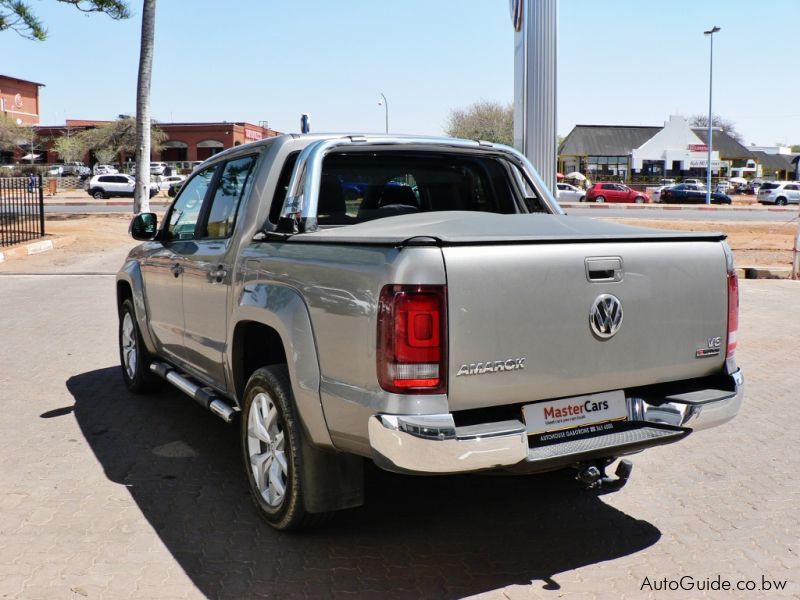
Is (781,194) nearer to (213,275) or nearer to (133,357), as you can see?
(133,357)

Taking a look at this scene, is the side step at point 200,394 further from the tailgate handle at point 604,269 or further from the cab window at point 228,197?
the tailgate handle at point 604,269

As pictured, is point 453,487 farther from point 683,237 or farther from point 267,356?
point 683,237

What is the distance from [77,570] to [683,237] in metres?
3.09

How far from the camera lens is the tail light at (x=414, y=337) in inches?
123

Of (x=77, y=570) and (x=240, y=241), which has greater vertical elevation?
(x=240, y=241)

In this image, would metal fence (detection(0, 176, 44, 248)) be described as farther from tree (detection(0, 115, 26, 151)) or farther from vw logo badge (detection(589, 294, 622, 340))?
tree (detection(0, 115, 26, 151))

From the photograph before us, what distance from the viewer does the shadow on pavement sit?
360 cm

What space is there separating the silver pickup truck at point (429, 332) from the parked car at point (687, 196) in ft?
171

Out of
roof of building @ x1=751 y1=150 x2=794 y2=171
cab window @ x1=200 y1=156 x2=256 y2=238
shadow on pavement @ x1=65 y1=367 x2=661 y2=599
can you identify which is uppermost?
roof of building @ x1=751 y1=150 x2=794 y2=171

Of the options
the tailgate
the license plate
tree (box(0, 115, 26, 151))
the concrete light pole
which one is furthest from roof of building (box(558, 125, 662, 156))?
the license plate

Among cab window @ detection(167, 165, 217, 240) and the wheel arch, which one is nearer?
the wheel arch

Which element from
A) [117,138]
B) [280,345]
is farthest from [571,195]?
[280,345]

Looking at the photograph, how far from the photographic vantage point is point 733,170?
282ft

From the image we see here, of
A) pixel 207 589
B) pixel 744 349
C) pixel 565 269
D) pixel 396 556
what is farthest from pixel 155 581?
pixel 744 349
